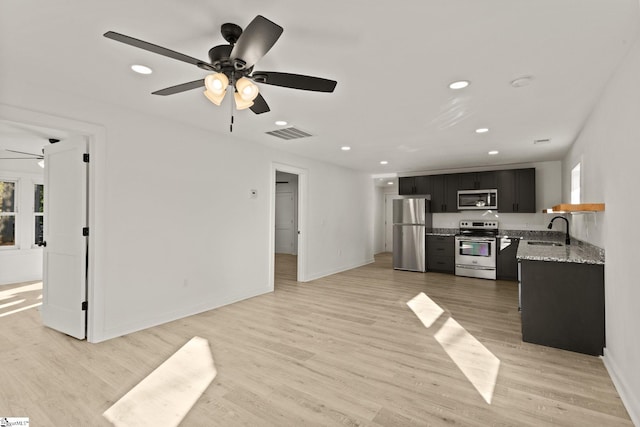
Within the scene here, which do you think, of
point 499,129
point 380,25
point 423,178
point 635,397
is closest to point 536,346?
point 635,397

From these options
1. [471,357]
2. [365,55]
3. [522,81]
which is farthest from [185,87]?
[471,357]

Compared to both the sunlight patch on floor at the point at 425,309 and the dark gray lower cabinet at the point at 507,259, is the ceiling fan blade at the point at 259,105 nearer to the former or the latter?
the sunlight patch on floor at the point at 425,309

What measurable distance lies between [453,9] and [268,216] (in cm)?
404

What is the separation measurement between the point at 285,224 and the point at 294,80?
8.83m

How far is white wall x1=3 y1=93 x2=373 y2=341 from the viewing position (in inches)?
131

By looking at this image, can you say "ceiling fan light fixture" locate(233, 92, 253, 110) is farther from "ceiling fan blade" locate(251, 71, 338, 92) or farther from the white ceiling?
the white ceiling

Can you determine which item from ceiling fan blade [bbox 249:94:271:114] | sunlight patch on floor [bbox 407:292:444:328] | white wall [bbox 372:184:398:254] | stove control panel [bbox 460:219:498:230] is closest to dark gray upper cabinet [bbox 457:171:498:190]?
stove control panel [bbox 460:219:498:230]

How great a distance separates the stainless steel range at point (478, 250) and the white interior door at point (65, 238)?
647cm

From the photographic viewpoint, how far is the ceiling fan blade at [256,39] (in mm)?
1549

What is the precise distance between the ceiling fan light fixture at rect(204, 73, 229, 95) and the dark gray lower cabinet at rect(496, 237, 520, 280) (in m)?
6.38

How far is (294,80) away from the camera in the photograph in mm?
2039

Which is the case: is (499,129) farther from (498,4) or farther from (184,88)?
(184,88)

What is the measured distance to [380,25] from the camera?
196 cm

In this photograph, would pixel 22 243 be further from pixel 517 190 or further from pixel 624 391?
pixel 517 190
